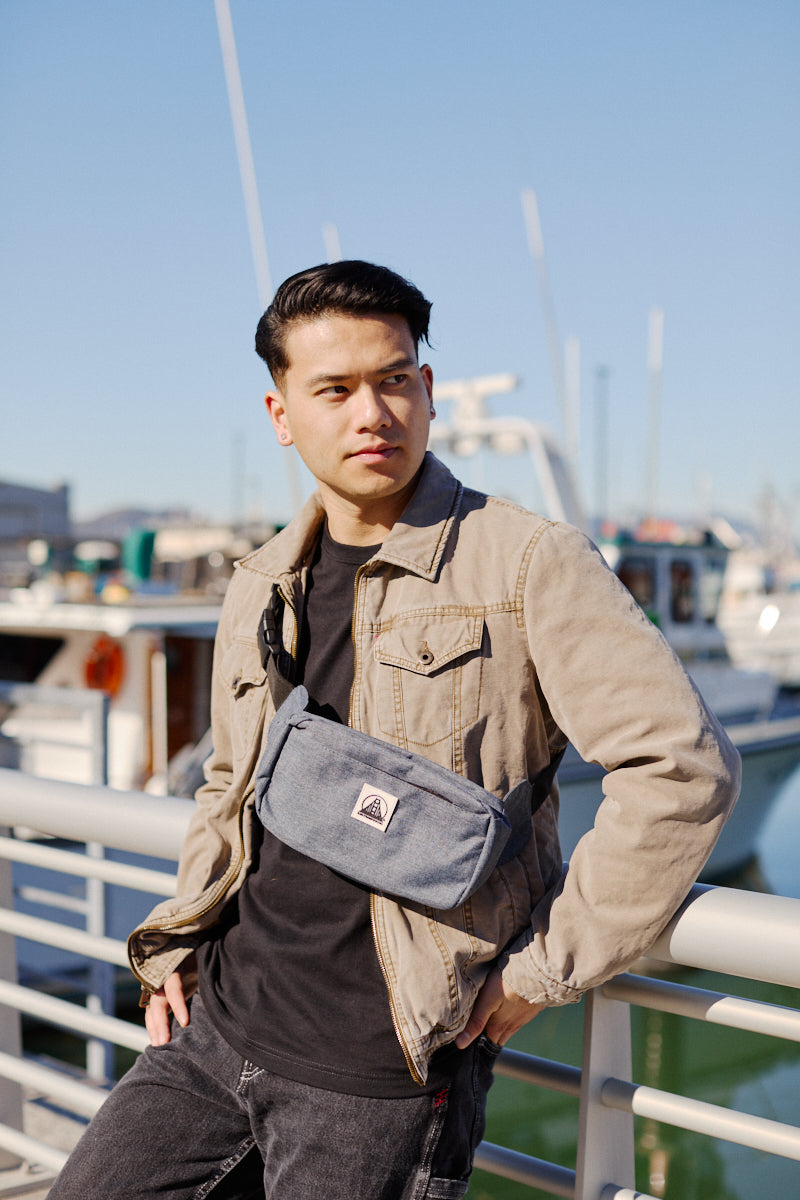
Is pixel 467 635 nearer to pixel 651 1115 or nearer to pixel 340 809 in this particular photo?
pixel 340 809

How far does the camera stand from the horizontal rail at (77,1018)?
6.14 ft

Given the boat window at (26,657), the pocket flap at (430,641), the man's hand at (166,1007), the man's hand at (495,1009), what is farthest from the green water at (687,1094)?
the boat window at (26,657)

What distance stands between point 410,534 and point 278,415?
1.12 ft

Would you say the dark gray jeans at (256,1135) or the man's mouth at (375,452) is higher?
the man's mouth at (375,452)

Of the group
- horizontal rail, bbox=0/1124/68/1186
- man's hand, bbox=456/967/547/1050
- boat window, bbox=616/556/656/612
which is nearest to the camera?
man's hand, bbox=456/967/547/1050

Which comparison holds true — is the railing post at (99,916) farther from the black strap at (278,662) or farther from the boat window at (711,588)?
the boat window at (711,588)

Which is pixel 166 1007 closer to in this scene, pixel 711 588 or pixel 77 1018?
pixel 77 1018

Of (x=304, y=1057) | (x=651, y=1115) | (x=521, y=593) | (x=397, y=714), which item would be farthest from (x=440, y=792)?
(x=651, y=1115)

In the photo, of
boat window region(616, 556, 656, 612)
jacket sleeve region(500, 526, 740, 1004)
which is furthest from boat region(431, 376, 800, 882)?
jacket sleeve region(500, 526, 740, 1004)

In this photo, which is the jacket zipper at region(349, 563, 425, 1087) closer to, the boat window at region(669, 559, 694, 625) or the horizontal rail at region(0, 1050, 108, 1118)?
the horizontal rail at region(0, 1050, 108, 1118)

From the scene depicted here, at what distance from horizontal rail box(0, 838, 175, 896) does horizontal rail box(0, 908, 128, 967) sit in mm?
100

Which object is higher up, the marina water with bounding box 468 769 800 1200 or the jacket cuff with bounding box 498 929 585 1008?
the jacket cuff with bounding box 498 929 585 1008

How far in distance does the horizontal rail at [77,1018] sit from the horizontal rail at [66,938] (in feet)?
0.32

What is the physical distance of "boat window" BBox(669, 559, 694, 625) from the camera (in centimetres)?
1093
